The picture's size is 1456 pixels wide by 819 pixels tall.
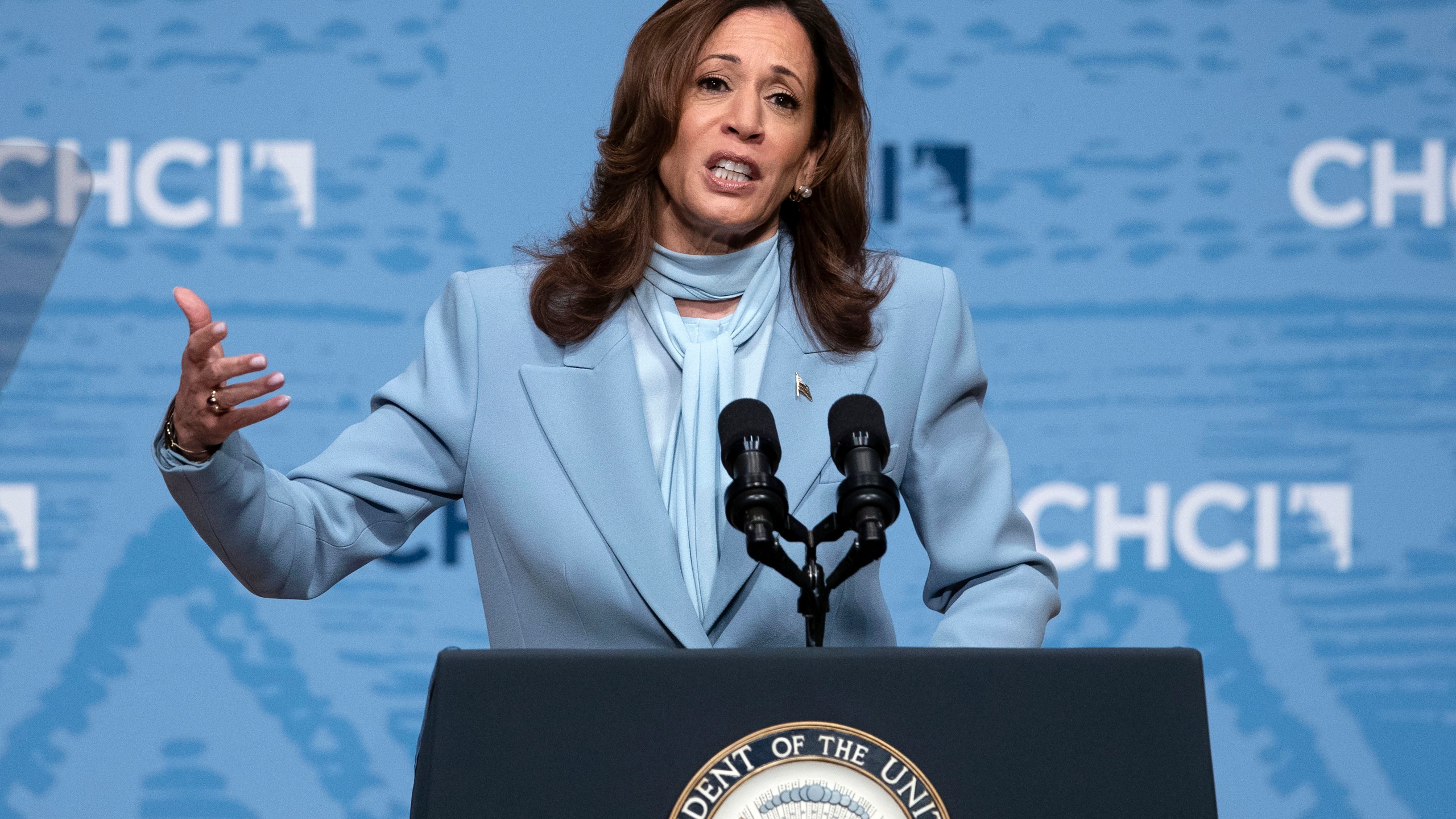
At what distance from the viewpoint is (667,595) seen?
1.37m

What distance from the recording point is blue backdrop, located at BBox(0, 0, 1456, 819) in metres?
2.61

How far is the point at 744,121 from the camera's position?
5.15ft

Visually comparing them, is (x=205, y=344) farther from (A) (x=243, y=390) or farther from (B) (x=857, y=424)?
(B) (x=857, y=424)

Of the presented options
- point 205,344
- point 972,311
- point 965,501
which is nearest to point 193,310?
point 205,344

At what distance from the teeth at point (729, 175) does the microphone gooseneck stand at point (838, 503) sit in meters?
0.53

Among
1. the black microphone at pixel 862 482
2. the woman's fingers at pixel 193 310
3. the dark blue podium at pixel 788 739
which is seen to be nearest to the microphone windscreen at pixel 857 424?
the black microphone at pixel 862 482

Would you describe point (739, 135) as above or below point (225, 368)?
above

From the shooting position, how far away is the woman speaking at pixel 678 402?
1401 mm

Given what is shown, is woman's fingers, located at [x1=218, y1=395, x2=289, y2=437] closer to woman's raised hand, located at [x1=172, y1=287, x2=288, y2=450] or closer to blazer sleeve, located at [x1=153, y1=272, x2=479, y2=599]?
woman's raised hand, located at [x1=172, y1=287, x2=288, y2=450]

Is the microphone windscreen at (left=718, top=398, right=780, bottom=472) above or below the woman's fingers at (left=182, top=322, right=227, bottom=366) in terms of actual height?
below

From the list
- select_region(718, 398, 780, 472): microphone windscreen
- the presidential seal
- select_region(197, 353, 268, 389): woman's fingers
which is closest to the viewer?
the presidential seal

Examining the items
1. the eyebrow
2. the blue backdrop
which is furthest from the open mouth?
the blue backdrop

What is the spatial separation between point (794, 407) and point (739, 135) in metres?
0.32

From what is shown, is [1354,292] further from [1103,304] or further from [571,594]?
[571,594]
